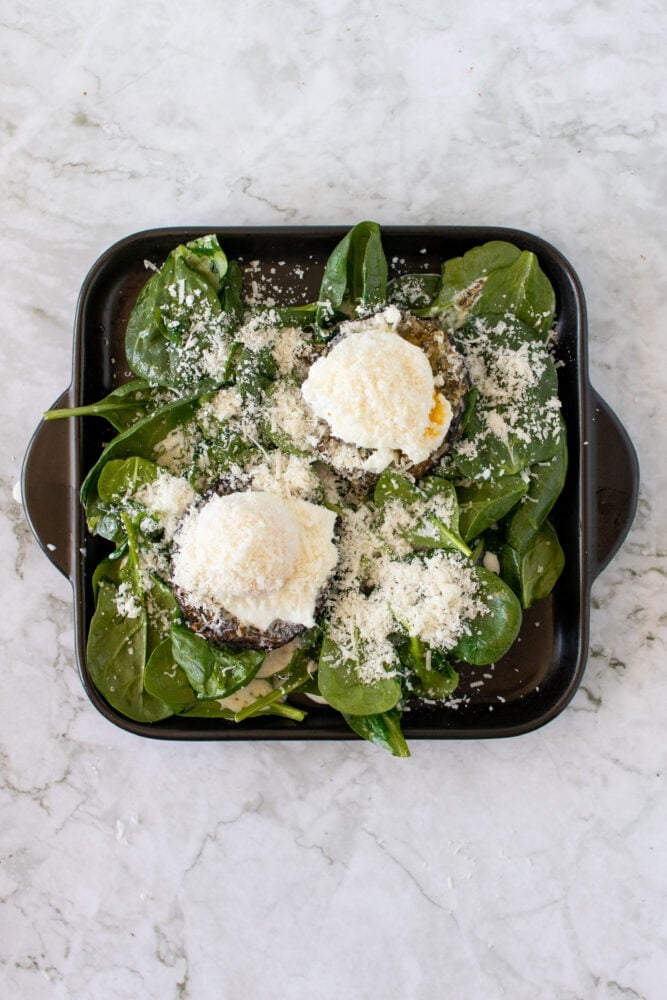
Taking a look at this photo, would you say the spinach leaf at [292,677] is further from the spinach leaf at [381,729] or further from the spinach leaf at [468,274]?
the spinach leaf at [468,274]

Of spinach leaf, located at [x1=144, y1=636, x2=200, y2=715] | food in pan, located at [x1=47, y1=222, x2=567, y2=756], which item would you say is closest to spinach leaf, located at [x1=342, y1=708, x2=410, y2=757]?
food in pan, located at [x1=47, y1=222, x2=567, y2=756]

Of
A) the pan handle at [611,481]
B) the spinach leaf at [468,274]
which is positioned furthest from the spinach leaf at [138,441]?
the pan handle at [611,481]

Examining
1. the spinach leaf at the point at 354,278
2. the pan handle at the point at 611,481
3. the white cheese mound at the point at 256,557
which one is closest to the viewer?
the white cheese mound at the point at 256,557

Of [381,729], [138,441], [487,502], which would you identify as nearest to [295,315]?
[138,441]

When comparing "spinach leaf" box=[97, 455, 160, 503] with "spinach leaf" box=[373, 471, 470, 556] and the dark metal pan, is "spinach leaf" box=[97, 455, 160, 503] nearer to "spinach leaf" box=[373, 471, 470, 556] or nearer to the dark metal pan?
the dark metal pan

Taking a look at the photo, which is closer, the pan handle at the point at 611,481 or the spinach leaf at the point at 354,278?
the spinach leaf at the point at 354,278

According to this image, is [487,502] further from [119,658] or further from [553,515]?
[119,658]

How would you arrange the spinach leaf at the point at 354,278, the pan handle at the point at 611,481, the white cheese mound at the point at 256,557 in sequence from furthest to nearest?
the pan handle at the point at 611,481
the spinach leaf at the point at 354,278
the white cheese mound at the point at 256,557
